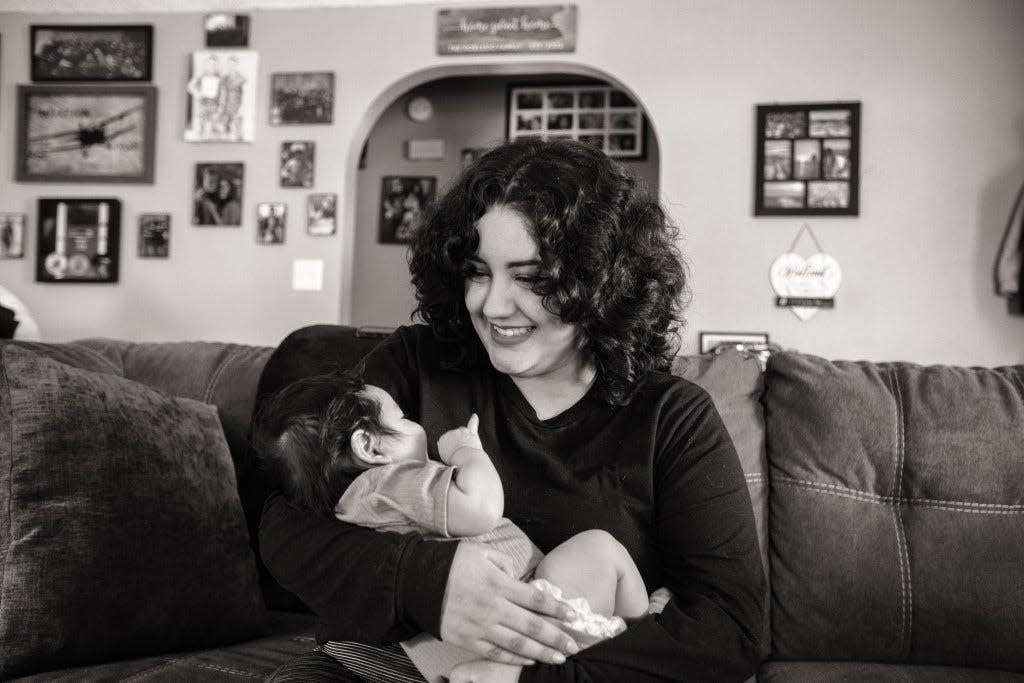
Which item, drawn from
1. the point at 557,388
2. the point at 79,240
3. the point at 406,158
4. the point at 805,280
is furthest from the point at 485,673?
the point at 406,158

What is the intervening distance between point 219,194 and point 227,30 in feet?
2.90

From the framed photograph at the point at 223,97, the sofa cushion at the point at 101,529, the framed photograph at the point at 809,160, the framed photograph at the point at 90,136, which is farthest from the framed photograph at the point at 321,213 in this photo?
the sofa cushion at the point at 101,529

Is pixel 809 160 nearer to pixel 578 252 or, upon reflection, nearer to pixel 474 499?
pixel 578 252

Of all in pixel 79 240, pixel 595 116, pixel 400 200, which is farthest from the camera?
pixel 400 200

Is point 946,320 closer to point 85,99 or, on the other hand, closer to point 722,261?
point 722,261

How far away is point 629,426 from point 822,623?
63 cm

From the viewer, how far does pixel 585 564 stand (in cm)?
105

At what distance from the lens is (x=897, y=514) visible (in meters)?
1.57

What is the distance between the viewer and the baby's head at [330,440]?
3.91 ft

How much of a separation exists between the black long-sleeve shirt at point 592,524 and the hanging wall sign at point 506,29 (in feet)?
9.78

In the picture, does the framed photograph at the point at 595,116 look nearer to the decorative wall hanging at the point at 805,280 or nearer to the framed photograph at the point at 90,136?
the decorative wall hanging at the point at 805,280

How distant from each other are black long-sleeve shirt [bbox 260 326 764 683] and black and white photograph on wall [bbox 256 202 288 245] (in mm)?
2936

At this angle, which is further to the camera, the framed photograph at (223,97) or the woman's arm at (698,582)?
the framed photograph at (223,97)

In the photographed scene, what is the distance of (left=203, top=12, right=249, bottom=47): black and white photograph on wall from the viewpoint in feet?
13.6
